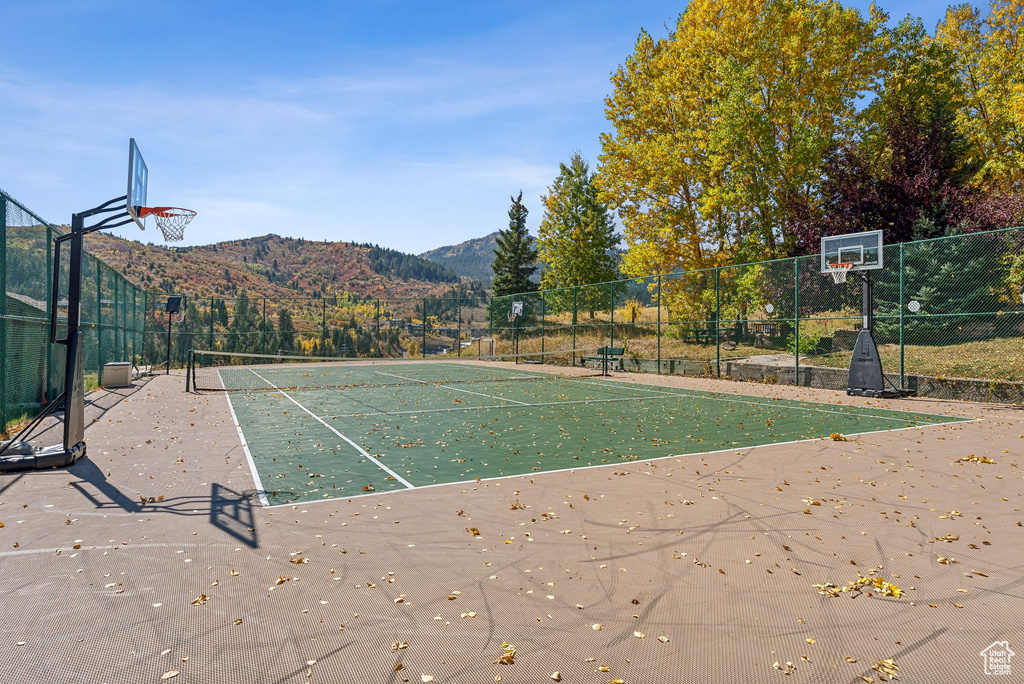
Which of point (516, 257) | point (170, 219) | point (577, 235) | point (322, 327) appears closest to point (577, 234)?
point (577, 235)

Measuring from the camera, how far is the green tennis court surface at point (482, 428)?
298 inches

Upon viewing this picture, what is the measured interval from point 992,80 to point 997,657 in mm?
30613

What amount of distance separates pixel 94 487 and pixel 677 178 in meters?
26.7

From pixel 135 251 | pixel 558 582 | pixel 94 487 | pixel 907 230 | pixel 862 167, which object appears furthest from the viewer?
pixel 135 251

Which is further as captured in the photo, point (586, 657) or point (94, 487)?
point (94, 487)

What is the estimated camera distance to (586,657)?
3281 mm

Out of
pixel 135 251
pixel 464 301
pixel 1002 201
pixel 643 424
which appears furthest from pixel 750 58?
pixel 135 251

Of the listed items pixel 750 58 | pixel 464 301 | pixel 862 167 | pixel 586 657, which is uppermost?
pixel 750 58

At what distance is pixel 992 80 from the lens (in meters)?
26.0

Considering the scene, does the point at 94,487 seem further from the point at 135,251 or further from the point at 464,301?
the point at 135,251

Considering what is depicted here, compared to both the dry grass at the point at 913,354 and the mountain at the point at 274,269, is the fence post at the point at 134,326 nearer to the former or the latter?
the dry grass at the point at 913,354

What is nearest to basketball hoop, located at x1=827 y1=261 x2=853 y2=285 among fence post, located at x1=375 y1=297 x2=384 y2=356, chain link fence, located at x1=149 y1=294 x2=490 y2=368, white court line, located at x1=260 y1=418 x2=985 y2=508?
white court line, located at x1=260 y1=418 x2=985 y2=508

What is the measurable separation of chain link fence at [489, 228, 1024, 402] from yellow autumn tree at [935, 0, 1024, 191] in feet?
28.4

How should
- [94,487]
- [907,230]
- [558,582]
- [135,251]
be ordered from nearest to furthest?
[558,582]
[94,487]
[907,230]
[135,251]
